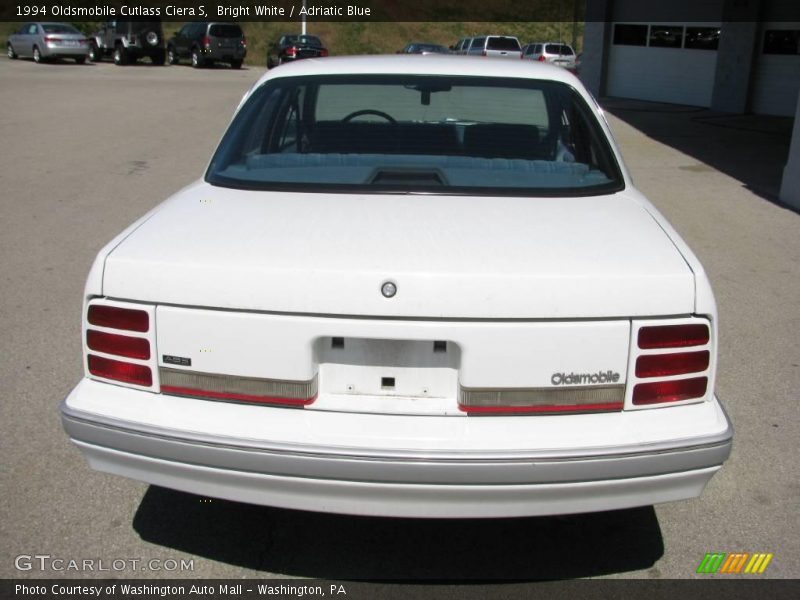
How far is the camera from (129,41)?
3272 centimetres

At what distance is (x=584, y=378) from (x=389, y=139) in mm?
1597

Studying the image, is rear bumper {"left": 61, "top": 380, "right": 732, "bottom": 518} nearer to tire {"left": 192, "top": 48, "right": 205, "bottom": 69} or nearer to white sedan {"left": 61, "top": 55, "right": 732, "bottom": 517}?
white sedan {"left": 61, "top": 55, "right": 732, "bottom": 517}

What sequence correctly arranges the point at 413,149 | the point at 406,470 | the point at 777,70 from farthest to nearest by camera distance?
the point at 777,70 → the point at 413,149 → the point at 406,470

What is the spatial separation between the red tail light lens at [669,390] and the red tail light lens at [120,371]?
147 cm

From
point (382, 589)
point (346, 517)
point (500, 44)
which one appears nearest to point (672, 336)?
point (382, 589)

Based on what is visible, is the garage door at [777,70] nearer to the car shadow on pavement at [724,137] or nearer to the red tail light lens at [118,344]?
the car shadow on pavement at [724,137]

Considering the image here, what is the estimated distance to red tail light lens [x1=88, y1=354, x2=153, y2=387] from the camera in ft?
7.98

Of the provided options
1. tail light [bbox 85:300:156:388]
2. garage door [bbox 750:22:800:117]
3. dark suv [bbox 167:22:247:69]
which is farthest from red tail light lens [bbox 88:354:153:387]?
dark suv [bbox 167:22:247:69]

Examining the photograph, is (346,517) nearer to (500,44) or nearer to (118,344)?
(118,344)

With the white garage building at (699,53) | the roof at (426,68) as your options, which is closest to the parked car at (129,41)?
the white garage building at (699,53)

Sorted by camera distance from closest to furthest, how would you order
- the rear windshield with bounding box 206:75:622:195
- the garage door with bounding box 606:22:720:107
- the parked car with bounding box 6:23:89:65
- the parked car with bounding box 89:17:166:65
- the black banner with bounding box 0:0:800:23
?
the rear windshield with bounding box 206:75:622:195 < the garage door with bounding box 606:22:720:107 < the parked car with bounding box 6:23:89:65 < the parked car with bounding box 89:17:166:65 < the black banner with bounding box 0:0:800:23

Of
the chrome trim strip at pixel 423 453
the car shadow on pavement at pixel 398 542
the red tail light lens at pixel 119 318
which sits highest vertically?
the red tail light lens at pixel 119 318

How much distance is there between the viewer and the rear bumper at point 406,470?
87.4 inches

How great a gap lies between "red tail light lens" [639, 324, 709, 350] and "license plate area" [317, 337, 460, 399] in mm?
547
